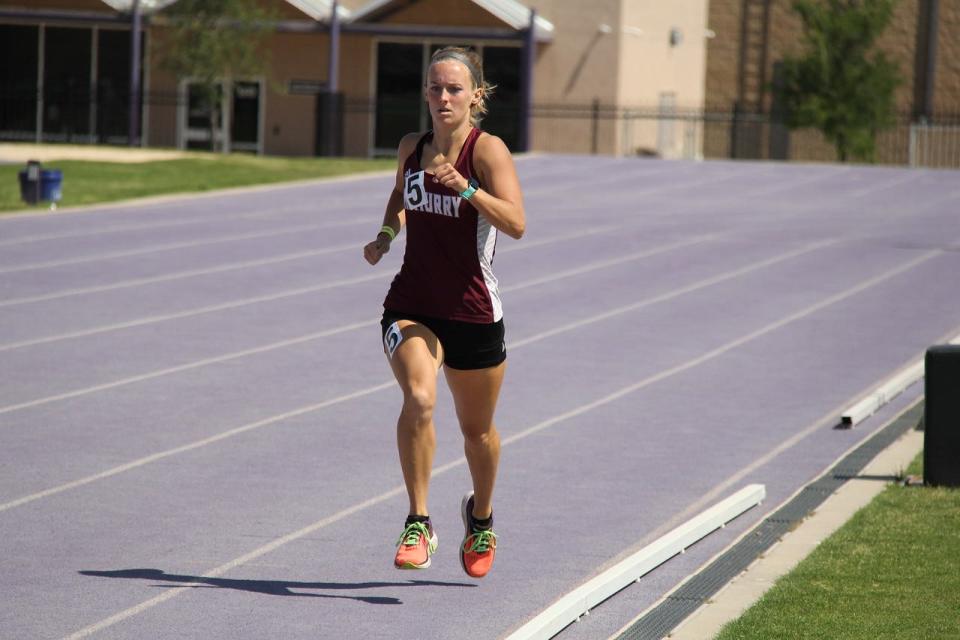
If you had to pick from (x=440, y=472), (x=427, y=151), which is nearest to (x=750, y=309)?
(x=440, y=472)

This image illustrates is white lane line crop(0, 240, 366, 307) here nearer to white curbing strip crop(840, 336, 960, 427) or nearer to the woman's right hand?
white curbing strip crop(840, 336, 960, 427)

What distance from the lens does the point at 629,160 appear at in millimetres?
36500

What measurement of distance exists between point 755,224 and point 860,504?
1681 centimetres

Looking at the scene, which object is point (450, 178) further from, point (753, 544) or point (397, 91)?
point (397, 91)

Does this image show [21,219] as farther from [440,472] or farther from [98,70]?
[98,70]

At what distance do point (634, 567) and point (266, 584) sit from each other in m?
1.47

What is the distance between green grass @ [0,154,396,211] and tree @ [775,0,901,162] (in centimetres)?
1368

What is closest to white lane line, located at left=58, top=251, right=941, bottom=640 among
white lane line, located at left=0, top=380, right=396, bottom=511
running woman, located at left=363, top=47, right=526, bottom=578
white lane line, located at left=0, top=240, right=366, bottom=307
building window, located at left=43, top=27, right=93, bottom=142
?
white lane line, located at left=0, top=380, right=396, bottom=511

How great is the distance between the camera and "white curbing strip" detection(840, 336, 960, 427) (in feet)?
34.2

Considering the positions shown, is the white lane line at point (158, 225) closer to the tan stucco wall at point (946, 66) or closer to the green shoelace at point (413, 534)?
the green shoelace at point (413, 534)

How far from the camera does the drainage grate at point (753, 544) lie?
231 inches

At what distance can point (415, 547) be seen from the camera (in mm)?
6164

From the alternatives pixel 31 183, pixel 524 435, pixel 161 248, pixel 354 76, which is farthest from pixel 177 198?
pixel 354 76

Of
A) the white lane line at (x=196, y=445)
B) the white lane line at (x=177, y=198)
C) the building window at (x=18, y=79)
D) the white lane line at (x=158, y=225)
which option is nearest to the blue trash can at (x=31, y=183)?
the white lane line at (x=177, y=198)
